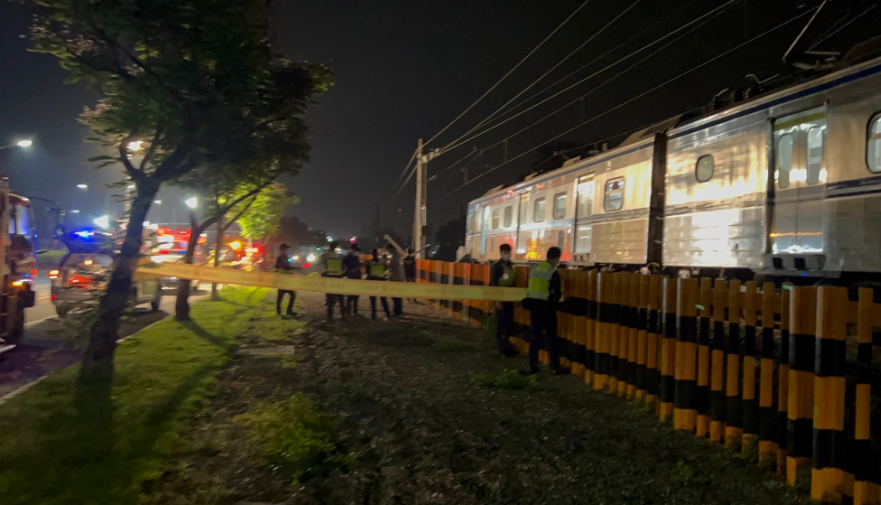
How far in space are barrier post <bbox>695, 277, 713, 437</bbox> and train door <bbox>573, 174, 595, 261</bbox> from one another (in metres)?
8.04

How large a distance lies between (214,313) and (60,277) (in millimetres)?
3494

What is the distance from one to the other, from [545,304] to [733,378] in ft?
10.1

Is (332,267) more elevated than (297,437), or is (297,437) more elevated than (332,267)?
(332,267)

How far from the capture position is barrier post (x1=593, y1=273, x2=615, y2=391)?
23.0 feet

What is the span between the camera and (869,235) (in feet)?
22.7

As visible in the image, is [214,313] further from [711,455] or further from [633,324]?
[711,455]

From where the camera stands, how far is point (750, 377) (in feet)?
15.9

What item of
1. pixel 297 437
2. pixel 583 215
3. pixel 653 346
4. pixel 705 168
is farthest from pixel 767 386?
pixel 583 215

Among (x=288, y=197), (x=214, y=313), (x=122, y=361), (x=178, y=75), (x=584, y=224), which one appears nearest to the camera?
(x=178, y=75)

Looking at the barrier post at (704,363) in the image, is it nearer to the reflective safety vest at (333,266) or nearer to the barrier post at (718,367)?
the barrier post at (718,367)

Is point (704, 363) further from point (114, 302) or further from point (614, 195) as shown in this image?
point (614, 195)

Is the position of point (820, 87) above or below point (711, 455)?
above

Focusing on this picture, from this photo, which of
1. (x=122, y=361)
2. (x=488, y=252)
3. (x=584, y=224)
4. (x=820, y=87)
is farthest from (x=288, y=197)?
(x=820, y=87)

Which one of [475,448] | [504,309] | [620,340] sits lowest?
[475,448]
